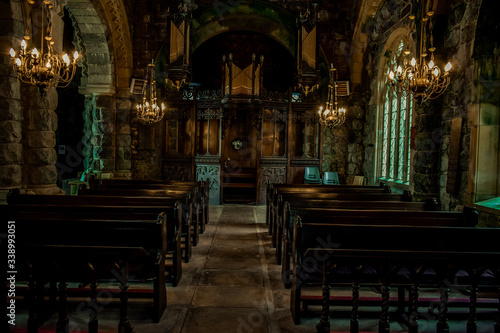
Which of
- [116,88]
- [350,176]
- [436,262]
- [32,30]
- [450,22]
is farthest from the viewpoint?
[350,176]

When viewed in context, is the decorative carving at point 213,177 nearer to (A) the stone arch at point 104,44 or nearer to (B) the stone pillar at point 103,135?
(B) the stone pillar at point 103,135

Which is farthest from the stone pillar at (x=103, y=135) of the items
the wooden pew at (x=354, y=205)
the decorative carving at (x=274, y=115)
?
the wooden pew at (x=354, y=205)

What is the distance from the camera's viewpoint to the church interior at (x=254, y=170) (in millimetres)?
3055

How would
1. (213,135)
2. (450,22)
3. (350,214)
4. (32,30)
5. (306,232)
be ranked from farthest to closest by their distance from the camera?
(213,135), (450,22), (32,30), (350,214), (306,232)

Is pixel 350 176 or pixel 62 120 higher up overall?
pixel 62 120

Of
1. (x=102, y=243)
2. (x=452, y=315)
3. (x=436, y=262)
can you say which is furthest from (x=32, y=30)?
(x=452, y=315)

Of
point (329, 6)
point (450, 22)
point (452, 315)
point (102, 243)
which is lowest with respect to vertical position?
point (452, 315)

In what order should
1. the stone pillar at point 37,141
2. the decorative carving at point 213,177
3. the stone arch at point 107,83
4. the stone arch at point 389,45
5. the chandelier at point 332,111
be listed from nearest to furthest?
the stone pillar at point 37,141 → the stone arch at point 389,45 → the stone arch at point 107,83 → the chandelier at point 332,111 → the decorative carving at point 213,177

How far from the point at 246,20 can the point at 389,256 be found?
10.9 m

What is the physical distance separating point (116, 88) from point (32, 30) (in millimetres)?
4740

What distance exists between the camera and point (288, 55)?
13.4 m

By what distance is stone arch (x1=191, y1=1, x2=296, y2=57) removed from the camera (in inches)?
430

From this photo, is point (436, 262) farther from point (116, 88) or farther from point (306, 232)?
point (116, 88)

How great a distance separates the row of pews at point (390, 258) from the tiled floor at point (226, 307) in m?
0.15
